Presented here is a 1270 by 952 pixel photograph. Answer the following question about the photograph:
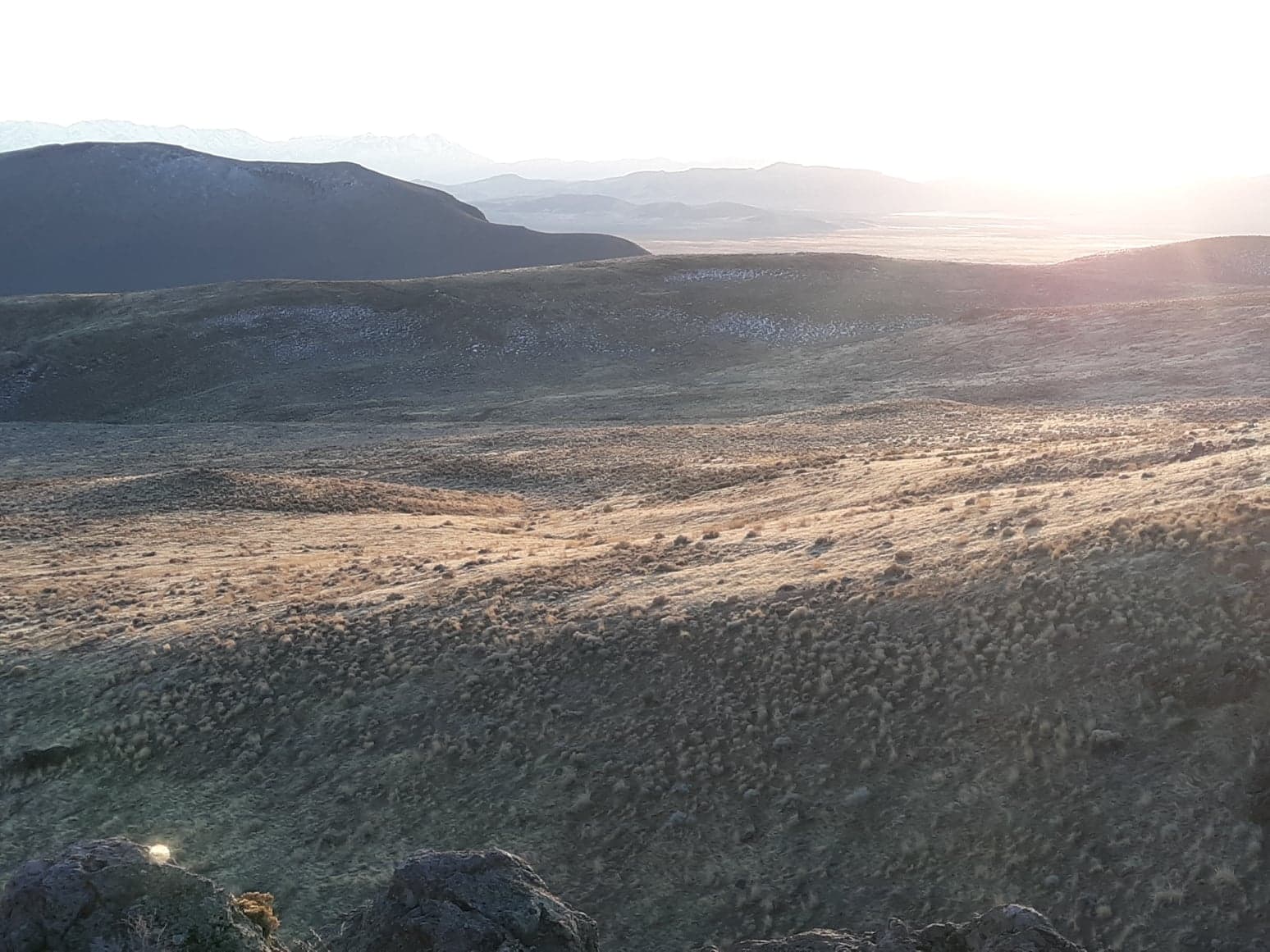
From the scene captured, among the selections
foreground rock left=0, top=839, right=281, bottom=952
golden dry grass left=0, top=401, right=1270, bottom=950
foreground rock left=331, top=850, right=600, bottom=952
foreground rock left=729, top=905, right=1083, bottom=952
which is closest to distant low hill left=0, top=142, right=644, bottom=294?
golden dry grass left=0, top=401, right=1270, bottom=950

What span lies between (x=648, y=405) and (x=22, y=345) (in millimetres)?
58975

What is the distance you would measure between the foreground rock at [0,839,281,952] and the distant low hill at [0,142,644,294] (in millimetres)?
159923

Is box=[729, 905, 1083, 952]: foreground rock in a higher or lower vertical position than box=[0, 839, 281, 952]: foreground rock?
lower

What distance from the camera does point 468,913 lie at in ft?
28.7

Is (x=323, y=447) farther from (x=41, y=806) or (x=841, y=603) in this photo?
(x=841, y=603)

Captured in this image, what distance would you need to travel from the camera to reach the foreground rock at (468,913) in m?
8.63

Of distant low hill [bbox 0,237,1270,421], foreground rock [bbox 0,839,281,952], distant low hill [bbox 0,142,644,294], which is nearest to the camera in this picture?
foreground rock [bbox 0,839,281,952]

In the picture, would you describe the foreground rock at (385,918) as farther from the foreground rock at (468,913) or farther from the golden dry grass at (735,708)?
the golden dry grass at (735,708)

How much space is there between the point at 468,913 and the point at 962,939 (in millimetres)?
4290

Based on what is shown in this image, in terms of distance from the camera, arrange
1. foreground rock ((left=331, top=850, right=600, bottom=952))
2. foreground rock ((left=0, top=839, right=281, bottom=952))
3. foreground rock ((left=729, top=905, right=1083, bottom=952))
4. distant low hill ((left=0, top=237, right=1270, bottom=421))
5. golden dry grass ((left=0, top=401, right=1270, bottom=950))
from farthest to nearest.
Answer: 1. distant low hill ((left=0, top=237, right=1270, bottom=421))
2. golden dry grass ((left=0, top=401, right=1270, bottom=950))
3. foreground rock ((left=331, top=850, right=600, bottom=952))
4. foreground rock ((left=729, top=905, right=1083, bottom=952))
5. foreground rock ((left=0, top=839, right=281, bottom=952))

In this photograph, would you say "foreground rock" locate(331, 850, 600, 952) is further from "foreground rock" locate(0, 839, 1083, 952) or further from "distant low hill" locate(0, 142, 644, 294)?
"distant low hill" locate(0, 142, 644, 294)

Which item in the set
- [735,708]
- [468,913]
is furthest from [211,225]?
[468,913]

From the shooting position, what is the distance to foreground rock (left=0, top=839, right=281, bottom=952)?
26.6 feet

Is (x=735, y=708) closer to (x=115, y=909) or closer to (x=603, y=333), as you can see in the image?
(x=115, y=909)
